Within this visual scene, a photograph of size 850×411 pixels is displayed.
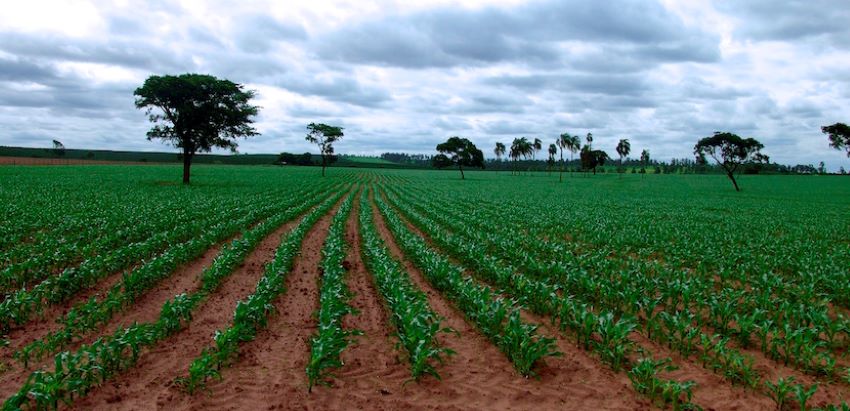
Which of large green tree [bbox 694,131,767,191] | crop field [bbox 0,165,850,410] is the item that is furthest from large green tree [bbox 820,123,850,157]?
crop field [bbox 0,165,850,410]

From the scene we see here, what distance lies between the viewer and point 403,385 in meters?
5.76

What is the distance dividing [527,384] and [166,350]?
187 inches

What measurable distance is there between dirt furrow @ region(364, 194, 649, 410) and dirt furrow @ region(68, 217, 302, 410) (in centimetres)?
298

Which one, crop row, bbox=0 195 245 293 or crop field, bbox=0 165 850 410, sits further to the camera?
crop row, bbox=0 195 245 293

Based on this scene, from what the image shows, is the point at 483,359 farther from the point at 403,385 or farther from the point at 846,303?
the point at 846,303

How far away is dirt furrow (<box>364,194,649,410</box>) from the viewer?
5.38 meters

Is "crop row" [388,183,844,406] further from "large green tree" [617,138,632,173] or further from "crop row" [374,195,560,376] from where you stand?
"large green tree" [617,138,632,173]

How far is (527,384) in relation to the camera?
19.0 ft

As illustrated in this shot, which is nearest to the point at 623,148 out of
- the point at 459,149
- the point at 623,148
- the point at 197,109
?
the point at 623,148

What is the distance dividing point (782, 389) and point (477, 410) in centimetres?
329

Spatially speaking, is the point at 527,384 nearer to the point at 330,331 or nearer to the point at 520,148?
the point at 330,331

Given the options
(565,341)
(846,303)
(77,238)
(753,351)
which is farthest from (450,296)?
(77,238)

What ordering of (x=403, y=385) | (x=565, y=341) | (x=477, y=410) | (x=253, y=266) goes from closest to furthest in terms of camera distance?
(x=477, y=410) → (x=403, y=385) → (x=565, y=341) → (x=253, y=266)

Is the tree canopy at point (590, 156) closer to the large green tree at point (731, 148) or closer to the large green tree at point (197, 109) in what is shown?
the large green tree at point (731, 148)
